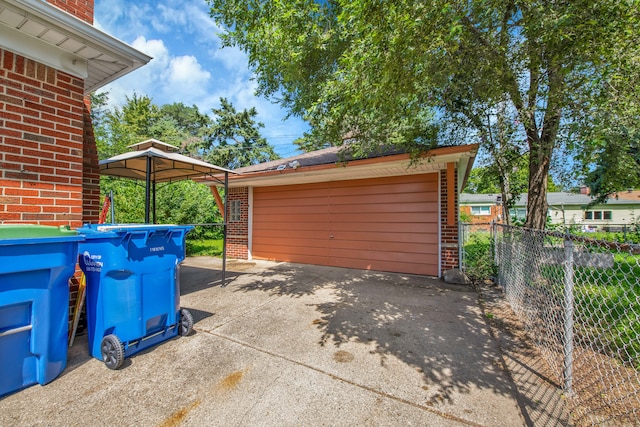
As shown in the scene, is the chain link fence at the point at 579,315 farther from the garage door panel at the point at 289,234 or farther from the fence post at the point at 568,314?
the garage door panel at the point at 289,234

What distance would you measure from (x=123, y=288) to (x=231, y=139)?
75.9 ft

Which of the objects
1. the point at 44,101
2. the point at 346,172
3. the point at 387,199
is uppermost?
the point at 44,101

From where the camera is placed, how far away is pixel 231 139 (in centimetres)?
2361

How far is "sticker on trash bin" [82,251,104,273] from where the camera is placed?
7.99 feet

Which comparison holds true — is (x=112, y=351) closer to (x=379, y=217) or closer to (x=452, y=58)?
(x=452, y=58)

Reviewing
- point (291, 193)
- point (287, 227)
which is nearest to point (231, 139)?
point (291, 193)

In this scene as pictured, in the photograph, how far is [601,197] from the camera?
12.9 m

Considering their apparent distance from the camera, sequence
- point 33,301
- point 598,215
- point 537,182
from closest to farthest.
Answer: point 33,301
point 537,182
point 598,215

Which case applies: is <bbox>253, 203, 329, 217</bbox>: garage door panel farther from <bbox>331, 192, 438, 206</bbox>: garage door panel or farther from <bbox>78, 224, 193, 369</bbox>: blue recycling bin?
<bbox>78, 224, 193, 369</bbox>: blue recycling bin

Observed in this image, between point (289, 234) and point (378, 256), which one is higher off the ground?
point (289, 234)

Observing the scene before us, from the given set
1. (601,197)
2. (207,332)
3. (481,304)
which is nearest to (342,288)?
(481,304)

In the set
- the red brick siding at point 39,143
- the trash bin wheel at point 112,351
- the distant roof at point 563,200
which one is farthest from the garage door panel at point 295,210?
the distant roof at point 563,200

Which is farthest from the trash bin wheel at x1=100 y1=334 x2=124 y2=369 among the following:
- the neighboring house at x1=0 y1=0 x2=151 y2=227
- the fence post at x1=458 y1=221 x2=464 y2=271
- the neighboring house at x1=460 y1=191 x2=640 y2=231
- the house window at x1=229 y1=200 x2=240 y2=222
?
the neighboring house at x1=460 y1=191 x2=640 y2=231

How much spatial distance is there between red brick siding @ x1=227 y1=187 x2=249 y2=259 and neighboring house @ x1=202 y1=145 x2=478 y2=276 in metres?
0.03
